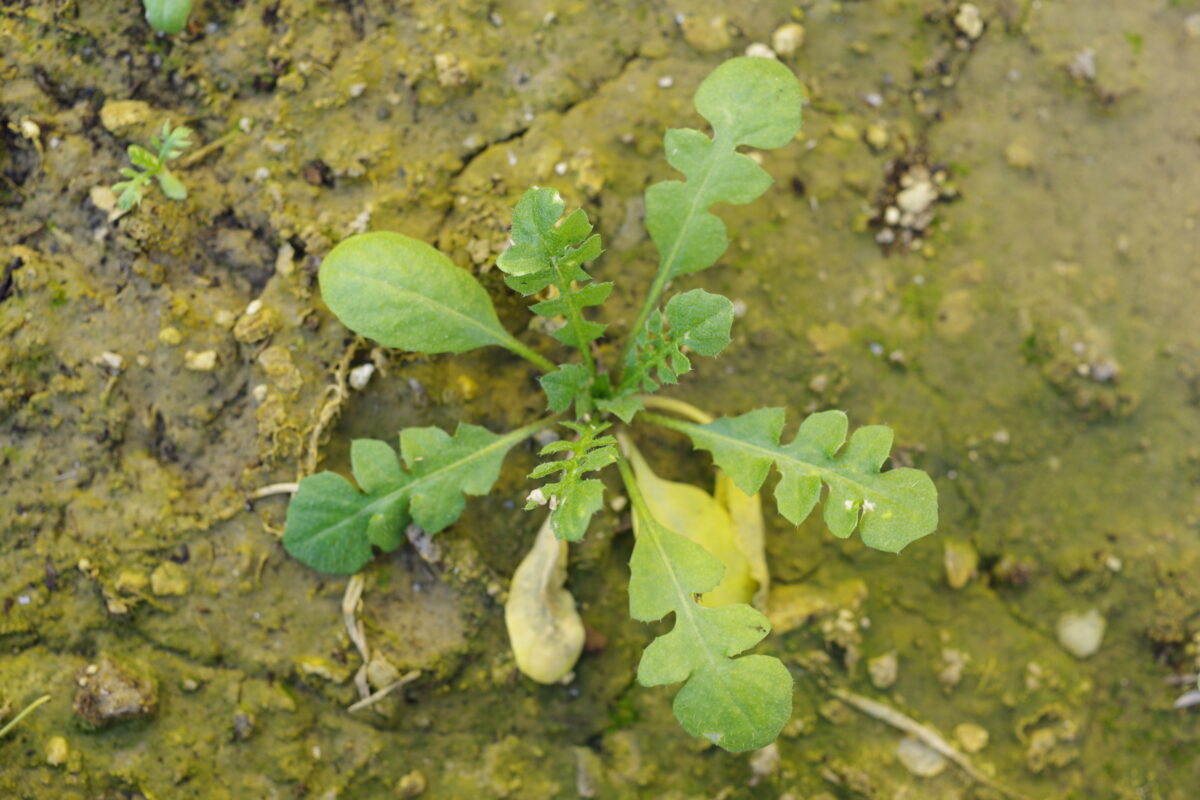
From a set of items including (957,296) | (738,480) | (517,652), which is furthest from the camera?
(957,296)

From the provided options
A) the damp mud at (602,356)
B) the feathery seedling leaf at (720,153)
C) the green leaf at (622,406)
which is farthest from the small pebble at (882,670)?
the feathery seedling leaf at (720,153)

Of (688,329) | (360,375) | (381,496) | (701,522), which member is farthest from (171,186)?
(701,522)

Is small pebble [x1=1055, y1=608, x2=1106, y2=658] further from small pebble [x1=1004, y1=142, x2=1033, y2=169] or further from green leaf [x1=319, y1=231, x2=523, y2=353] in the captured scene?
green leaf [x1=319, y1=231, x2=523, y2=353]

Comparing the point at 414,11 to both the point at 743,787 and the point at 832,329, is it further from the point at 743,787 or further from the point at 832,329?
the point at 743,787

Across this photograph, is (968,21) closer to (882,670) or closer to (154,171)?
(882,670)

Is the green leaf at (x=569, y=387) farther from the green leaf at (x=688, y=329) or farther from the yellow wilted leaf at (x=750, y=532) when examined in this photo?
the yellow wilted leaf at (x=750, y=532)

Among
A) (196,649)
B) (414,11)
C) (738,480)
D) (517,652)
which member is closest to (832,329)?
(738,480)

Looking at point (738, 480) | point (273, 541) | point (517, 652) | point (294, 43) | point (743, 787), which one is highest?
point (294, 43)
